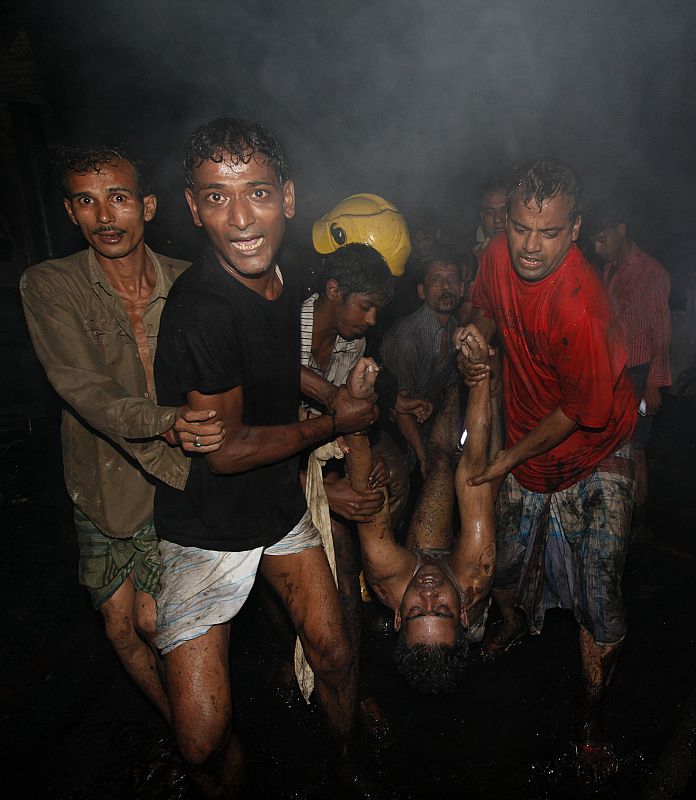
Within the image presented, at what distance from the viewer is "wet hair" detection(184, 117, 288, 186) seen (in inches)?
86.7

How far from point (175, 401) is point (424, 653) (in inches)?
72.6

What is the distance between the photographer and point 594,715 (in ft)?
9.61

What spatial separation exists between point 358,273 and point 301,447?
1.18m

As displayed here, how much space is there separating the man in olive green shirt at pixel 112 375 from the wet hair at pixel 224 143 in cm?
49

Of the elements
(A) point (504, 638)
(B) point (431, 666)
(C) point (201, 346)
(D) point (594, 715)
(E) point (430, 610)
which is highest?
(C) point (201, 346)

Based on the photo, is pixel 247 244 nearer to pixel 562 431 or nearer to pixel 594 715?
pixel 562 431

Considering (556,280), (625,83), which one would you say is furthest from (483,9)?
(556,280)

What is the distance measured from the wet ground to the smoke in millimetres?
3400

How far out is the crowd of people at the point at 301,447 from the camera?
7.41 feet

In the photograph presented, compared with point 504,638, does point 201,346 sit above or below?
above

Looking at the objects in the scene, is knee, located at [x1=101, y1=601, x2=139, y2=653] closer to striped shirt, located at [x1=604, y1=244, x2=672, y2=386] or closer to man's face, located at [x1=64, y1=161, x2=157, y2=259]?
man's face, located at [x1=64, y1=161, x2=157, y2=259]

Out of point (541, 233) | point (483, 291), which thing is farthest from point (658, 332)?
point (541, 233)

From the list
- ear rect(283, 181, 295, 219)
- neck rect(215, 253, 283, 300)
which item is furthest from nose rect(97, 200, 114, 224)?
ear rect(283, 181, 295, 219)

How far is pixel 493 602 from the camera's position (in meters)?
4.22
